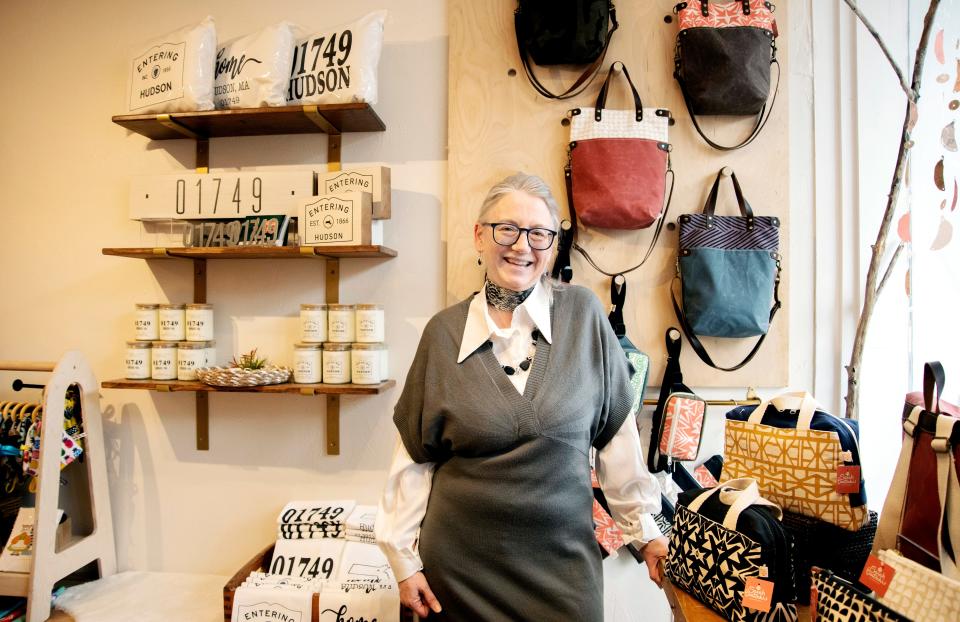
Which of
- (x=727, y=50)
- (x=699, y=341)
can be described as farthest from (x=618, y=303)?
(x=727, y=50)

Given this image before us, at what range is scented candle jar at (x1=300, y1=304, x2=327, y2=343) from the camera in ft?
5.70

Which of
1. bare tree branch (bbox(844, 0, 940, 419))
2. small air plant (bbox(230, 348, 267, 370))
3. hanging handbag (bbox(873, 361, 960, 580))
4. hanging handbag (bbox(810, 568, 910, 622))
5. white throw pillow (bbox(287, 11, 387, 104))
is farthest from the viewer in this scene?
small air plant (bbox(230, 348, 267, 370))

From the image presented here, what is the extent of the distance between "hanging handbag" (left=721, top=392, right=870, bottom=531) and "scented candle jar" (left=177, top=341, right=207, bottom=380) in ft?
5.78

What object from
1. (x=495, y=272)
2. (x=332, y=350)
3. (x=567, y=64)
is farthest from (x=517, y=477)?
(x=567, y=64)

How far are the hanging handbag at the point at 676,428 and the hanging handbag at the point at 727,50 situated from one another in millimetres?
971

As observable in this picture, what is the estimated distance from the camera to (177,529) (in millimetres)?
1960

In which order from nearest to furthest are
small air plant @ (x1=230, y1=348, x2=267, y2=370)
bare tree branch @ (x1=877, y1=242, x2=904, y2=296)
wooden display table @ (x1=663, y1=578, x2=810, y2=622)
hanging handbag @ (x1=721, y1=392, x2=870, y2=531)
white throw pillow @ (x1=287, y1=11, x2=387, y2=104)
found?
1. wooden display table @ (x1=663, y1=578, x2=810, y2=622)
2. hanging handbag @ (x1=721, y1=392, x2=870, y2=531)
3. bare tree branch @ (x1=877, y1=242, x2=904, y2=296)
4. white throw pillow @ (x1=287, y1=11, x2=387, y2=104)
5. small air plant @ (x1=230, y1=348, x2=267, y2=370)

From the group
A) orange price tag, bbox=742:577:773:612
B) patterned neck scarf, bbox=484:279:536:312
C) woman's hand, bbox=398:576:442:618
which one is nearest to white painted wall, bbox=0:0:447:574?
patterned neck scarf, bbox=484:279:536:312

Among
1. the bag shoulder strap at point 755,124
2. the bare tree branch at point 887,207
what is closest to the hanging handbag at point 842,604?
the bare tree branch at point 887,207

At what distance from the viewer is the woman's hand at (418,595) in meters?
1.11

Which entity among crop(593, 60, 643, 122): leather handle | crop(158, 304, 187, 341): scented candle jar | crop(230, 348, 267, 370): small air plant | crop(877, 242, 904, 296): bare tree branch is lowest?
crop(230, 348, 267, 370): small air plant

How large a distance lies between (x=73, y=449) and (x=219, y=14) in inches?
67.0

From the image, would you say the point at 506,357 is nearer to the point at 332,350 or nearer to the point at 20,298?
the point at 332,350

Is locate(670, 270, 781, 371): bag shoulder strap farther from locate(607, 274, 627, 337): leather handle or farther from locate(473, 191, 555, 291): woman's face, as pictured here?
locate(473, 191, 555, 291): woman's face
